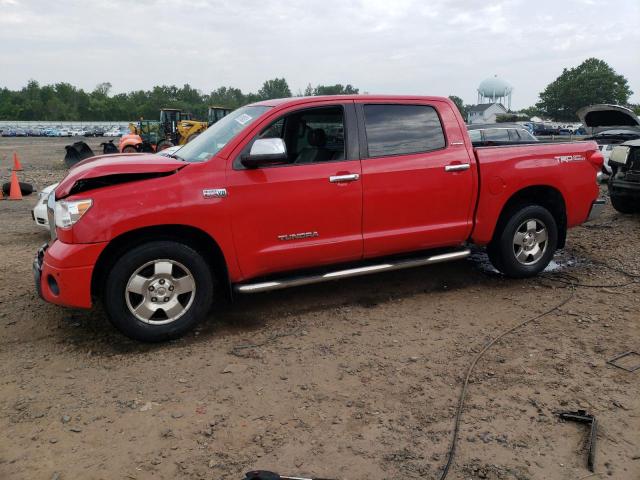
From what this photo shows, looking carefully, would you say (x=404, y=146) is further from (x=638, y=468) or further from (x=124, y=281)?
(x=638, y=468)

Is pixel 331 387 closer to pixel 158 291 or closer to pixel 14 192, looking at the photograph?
pixel 158 291

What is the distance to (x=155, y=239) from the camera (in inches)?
161

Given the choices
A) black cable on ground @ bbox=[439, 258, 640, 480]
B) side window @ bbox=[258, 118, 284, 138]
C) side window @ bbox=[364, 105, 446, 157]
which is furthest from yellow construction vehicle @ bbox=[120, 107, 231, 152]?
black cable on ground @ bbox=[439, 258, 640, 480]

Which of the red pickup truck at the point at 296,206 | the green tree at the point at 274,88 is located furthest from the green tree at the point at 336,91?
the green tree at the point at 274,88

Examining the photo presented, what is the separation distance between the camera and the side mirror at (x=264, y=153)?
163 inches

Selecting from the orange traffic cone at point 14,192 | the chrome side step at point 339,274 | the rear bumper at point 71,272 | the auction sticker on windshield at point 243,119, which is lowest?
the chrome side step at point 339,274

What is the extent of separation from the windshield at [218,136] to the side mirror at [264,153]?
0.30 meters

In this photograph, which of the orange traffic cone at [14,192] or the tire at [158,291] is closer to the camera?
the tire at [158,291]

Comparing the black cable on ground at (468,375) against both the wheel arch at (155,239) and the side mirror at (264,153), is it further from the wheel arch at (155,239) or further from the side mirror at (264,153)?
the side mirror at (264,153)

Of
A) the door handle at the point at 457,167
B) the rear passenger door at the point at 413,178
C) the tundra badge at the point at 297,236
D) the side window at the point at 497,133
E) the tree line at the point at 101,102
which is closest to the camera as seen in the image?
the tundra badge at the point at 297,236

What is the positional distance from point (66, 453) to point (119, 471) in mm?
370

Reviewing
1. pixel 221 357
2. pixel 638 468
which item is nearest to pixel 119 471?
pixel 221 357

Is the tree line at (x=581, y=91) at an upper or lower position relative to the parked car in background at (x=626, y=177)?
upper

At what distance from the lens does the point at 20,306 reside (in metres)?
4.93
